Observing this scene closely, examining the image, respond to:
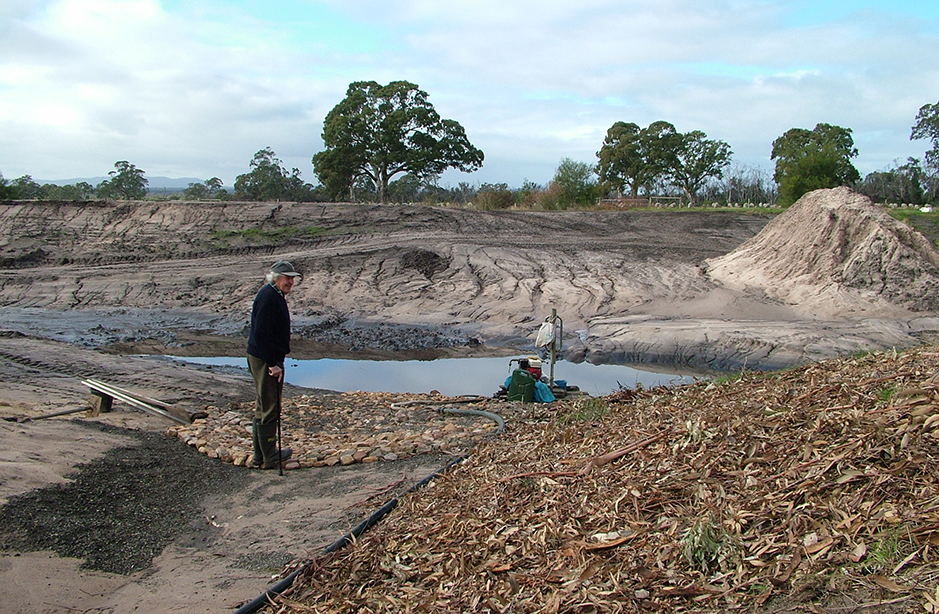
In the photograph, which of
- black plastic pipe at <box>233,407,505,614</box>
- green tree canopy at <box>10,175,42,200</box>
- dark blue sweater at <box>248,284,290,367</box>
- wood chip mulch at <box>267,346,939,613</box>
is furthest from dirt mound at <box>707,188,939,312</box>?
green tree canopy at <box>10,175,42,200</box>

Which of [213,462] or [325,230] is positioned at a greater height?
[325,230]

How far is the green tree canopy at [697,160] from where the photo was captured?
50.2 meters

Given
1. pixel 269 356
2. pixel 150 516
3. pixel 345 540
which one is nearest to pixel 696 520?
pixel 345 540

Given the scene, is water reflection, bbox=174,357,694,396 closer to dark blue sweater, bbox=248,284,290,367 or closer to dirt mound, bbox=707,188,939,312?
dirt mound, bbox=707,188,939,312

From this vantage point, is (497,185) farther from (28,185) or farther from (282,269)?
(282,269)

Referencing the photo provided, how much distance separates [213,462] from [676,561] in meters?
4.70

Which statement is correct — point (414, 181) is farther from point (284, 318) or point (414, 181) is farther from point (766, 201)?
point (284, 318)

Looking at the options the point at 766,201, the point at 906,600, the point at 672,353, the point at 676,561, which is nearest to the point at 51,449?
the point at 676,561

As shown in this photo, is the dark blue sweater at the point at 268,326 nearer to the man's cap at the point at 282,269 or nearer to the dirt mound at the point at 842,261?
the man's cap at the point at 282,269

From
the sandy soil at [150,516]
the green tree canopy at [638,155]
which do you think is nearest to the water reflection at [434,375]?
Answer: the sandy soil at [150,516]

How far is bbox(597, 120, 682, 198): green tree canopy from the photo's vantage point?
49531mm

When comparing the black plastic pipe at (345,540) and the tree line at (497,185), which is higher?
the tree line at (497,185)

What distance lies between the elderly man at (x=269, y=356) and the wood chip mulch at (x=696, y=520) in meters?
2.03

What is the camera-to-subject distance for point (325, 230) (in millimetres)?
25094
